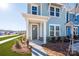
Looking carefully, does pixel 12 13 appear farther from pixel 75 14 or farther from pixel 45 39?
pixel 75 14

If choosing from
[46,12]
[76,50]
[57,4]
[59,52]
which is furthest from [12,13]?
[76,50]

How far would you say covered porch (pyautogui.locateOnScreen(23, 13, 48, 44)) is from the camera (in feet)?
10.6

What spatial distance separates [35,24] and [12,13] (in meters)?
0.44

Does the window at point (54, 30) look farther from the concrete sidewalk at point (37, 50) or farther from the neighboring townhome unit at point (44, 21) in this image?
the concrete sidewalk at point (37, 50)

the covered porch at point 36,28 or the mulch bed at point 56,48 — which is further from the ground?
the covered porch at point 36,28

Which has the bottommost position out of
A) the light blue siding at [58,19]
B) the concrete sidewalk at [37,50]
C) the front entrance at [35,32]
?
the concrete sidewalk at [37,50]

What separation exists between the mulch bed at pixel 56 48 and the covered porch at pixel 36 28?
0.11 m

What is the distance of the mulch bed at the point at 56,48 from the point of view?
127 inches

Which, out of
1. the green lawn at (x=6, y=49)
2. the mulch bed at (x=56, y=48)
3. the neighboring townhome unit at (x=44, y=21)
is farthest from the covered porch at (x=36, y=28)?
the green lawn at (x=6, y=49)

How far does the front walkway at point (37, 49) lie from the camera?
3242 millimetres

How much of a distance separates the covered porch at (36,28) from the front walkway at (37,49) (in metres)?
0.05

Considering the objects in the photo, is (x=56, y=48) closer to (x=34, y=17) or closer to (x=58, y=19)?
(x=58, y=19)

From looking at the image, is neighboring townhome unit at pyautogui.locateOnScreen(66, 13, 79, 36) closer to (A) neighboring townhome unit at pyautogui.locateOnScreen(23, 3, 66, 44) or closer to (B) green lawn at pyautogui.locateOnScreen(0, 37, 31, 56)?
(A) neighboring townhome unit at pyautogui.locateOnScreen(23, 3, 66, 44)

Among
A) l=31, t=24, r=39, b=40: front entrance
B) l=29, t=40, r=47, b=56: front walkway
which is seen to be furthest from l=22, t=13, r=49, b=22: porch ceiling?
l=29, t=40, r=47, b=56: front walkway
